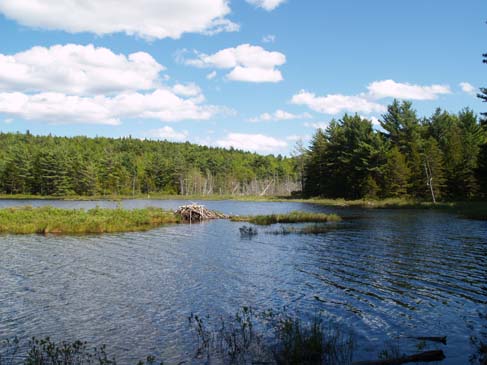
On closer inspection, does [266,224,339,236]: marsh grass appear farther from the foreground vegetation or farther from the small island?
the foreground vegetation

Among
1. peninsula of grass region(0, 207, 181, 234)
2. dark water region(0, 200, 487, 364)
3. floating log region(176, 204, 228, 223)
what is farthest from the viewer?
floating log region(176, 204, 228, 223)

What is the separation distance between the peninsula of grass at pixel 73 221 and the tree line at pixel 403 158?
50.9 metres

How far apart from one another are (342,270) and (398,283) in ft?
12.6

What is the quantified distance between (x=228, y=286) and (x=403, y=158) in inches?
2915

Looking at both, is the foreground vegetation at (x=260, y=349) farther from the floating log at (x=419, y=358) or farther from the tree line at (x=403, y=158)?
the tree line at (x=403, y=158)

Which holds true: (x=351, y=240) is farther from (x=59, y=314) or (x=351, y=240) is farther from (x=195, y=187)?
(x=195, y=187)

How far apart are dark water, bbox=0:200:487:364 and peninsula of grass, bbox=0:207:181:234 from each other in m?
4.38

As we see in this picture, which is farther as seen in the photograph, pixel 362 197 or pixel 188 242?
pixel 362 197

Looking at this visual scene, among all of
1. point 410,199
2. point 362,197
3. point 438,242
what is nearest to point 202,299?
point 438,242

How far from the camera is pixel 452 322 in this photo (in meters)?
15.1

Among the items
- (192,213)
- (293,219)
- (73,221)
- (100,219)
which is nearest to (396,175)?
(293,219)

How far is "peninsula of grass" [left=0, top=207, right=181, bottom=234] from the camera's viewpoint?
41375 millimetres

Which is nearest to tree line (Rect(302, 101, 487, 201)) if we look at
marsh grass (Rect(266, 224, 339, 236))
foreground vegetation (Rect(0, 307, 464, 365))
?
marsh grass (Rect(266, 224, 339, 236))

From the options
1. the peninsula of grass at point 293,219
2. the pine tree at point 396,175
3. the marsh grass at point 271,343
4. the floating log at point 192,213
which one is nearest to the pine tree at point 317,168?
the pine tree at point 396,175
